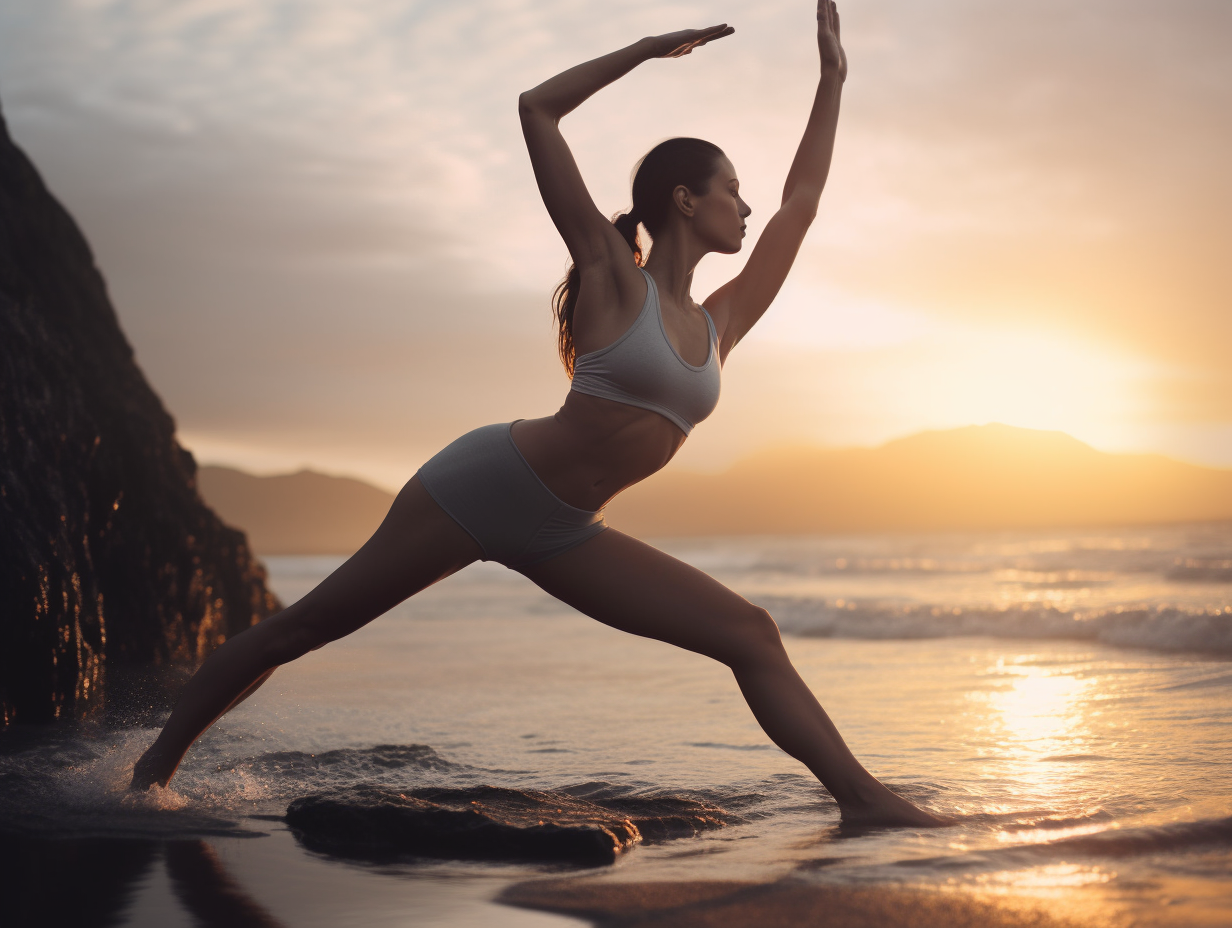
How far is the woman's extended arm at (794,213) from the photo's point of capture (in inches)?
127

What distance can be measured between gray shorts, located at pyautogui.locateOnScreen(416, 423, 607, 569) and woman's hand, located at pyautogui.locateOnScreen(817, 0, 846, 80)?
1712 millimetres

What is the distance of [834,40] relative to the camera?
3455 millimetres

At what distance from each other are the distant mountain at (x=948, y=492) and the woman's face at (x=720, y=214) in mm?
64882

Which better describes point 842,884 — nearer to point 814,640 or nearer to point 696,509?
point 814,640

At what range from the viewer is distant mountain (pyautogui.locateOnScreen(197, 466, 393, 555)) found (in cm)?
10781

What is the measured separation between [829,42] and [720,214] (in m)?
0.94

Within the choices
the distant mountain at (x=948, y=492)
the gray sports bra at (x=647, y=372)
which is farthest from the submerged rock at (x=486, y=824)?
the distant mountain at (x=948, y=492)

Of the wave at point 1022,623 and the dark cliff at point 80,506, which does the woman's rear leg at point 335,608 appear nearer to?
the dark cliff at point 80,506

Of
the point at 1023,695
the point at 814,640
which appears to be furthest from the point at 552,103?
the point at 814,640

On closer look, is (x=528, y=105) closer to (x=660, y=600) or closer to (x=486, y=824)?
(x=660, y=600)

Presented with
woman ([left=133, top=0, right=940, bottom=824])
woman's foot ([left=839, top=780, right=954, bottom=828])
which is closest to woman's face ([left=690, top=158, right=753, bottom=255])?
woman ([left=133, top=0, right=940, bottom=824])

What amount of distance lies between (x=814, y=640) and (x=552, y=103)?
928 centimetres

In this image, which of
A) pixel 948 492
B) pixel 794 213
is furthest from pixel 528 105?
pixel 948 492

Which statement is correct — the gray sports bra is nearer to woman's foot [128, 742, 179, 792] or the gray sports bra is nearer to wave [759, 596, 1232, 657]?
woman's foot [128, 742, 179, 792]
